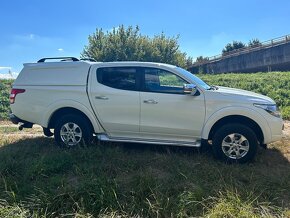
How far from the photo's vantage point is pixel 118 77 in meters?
5.64

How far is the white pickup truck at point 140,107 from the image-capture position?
16.5 ft

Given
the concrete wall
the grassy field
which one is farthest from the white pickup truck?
the concrete wall

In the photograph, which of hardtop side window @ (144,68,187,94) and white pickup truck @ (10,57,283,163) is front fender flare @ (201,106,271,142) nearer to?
white pickup truck @ (10,57,283,163)

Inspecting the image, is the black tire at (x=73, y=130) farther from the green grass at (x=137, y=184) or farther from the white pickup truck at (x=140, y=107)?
the green grass at (x=137, y=184)

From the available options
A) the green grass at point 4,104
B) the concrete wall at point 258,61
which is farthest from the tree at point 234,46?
the green grass at point 4,104

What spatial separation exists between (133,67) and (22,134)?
12.5 ft

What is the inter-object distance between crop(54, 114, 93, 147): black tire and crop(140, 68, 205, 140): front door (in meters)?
1.10

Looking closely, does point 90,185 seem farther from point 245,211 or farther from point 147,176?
point 245,211

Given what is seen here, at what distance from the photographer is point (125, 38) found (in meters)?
35.9

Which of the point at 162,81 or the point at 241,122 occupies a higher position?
the point at 162,81

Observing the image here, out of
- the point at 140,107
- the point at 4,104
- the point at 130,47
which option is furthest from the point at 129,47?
the point at 140,107

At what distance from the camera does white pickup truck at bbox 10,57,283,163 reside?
5043mm

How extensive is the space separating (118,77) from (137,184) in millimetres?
2336

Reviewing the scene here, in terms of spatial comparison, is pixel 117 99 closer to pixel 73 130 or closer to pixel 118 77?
pixel 118 77
